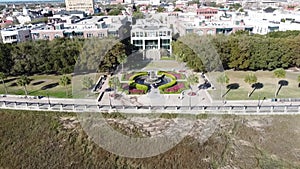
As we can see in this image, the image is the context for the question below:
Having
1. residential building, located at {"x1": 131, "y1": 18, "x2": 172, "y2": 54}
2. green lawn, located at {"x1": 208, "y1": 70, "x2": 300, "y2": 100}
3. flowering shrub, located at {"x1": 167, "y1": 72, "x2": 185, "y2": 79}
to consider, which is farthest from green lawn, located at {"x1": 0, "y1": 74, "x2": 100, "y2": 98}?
green lawn, located at {"x1": 208, "y1": 70, "x2": 300, "y2": 100}

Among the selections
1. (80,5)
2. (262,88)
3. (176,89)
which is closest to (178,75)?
(176,89)

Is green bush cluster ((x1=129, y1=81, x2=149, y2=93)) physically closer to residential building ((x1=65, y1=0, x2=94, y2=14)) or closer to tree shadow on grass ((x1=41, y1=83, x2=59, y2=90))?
tree shadow on grass ((x1=41, y1=83, x2=59, y2=90))

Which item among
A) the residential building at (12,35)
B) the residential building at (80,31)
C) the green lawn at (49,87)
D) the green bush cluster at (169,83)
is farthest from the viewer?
the residential building at (80,31)

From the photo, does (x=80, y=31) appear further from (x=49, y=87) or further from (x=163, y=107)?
(x=163, y=107)

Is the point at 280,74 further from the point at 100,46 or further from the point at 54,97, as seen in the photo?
the point at 54,97

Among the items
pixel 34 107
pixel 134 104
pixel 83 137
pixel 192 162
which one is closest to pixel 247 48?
pixel 134 104

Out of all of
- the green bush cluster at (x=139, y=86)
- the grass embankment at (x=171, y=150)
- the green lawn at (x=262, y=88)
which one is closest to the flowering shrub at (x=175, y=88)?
the green bush cluster at (x=139, y=86)

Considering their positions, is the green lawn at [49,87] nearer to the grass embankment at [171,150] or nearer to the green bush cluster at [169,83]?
the grass embankment at [171,150]
